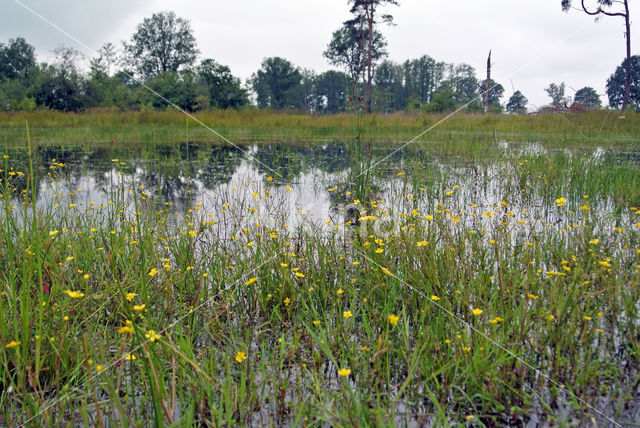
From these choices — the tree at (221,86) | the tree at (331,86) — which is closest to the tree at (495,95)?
the tree at (221,86)

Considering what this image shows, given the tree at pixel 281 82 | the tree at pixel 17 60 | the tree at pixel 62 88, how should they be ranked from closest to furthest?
the tree at pixel 17 60, the tree at pixel 62 88, the tree at pixel 281 82

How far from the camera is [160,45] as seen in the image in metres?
26.1

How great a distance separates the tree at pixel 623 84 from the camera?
7.35 metres

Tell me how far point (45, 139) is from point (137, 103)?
22.1ft

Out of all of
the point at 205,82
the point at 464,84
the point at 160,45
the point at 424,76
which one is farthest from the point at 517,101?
the point at 160,45

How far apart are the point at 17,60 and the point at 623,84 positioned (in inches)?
600

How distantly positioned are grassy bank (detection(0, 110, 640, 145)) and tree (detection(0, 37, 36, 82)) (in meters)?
1.25

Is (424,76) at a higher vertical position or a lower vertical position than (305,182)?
higher

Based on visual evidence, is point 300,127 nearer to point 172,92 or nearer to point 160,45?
point 172,92

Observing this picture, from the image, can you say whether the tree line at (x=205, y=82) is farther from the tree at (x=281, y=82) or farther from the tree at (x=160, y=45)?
the tree at (x=281, y=82)

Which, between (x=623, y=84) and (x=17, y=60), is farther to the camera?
(x=17, y=60)

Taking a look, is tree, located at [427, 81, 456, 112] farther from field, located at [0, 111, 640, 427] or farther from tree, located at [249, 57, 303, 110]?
tree, located at [249, 57, 303, 110]

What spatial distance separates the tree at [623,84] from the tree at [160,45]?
20917 millimetres

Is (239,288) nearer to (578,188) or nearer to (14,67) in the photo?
(578,188)
